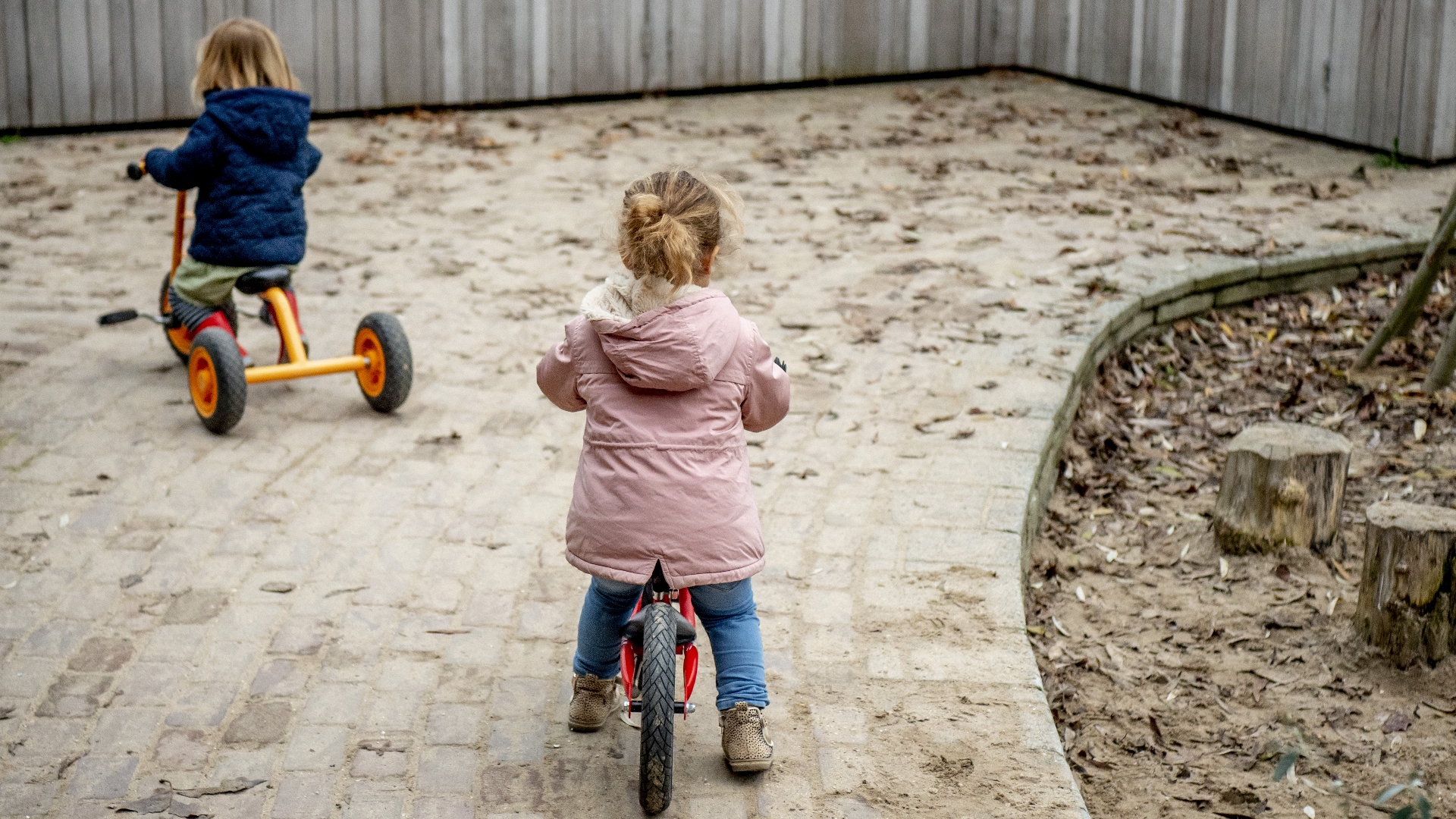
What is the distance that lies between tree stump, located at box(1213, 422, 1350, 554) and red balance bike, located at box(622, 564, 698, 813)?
8.00 ft

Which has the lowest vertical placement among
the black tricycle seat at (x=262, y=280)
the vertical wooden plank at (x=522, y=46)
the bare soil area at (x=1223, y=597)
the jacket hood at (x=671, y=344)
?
the bare soil area at (x=1223, y=597)

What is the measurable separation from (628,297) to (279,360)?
2900 millimetres

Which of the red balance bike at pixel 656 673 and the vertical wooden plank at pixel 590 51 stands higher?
the vertical wooden plank at pixel 590 51

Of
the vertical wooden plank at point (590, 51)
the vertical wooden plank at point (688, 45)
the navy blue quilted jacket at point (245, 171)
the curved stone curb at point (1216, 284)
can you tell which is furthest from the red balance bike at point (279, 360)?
the vertical wooden plank at point (688, 45)

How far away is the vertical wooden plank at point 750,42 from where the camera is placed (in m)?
11.0

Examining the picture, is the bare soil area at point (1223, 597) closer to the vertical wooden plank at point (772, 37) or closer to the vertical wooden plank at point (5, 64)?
the vertical wooden plank at point (772, 37)

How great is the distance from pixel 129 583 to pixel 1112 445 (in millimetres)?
3744

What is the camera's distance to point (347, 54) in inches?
399

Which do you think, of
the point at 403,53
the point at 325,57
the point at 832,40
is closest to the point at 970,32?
the point at 832,40

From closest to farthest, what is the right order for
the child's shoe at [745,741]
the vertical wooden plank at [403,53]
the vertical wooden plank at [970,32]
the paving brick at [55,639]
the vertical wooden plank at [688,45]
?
the child's shoe at [745,741] < the paving brick at [55,639] < the vertical wooden plank at [403,53] < the vertical wooden plank at [688,45] < the vertical wooden plank at [970,32]

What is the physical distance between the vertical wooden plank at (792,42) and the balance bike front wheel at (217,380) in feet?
22.4

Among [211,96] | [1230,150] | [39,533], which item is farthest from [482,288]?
[1230,150]

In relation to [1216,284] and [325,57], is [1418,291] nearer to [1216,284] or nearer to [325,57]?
[1216,284]

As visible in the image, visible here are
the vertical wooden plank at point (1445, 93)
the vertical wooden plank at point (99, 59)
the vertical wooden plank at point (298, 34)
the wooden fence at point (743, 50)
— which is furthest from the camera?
the vertical wooden plank at point (298, 34)
